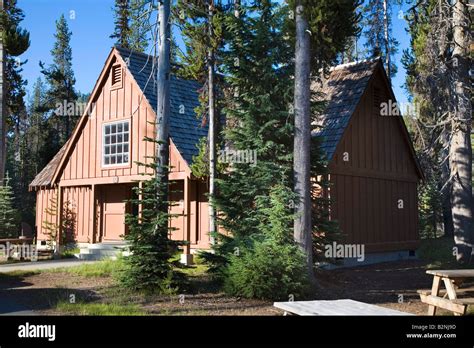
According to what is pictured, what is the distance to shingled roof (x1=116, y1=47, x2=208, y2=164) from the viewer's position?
54.9 ft

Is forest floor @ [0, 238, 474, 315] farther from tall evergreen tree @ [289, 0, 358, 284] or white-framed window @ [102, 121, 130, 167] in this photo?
white-framed window @ [102, 121, 130, 167]

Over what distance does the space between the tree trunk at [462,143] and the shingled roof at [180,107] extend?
26.5 ft

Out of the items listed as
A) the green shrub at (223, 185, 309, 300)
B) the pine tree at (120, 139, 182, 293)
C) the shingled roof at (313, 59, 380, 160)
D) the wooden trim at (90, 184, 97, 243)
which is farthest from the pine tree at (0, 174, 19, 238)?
the green shrub at (223, 185, 309, 300)

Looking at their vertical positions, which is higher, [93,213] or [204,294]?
[93,213]

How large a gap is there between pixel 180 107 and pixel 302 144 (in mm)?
8690

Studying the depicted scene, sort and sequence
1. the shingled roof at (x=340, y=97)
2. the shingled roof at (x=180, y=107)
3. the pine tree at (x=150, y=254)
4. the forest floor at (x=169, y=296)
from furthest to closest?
the shingled roof at (x=180, y=107)
the shingled roof at (x=340, y=97)
the pine tree at (x=150, y=254)
the forest floor at (x=169, y=296)

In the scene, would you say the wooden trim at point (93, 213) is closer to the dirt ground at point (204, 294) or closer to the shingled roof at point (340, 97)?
the dirt ground at point (204, 294)

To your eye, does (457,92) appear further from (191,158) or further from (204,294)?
(204,294)

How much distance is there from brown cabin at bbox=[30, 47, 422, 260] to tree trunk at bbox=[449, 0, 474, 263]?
3.06 metres

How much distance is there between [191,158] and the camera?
1627 centimetres

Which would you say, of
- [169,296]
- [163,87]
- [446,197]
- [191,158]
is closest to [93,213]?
[191,158]

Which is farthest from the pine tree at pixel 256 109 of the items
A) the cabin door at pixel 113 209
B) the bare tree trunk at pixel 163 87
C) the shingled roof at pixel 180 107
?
the cabin door at pixel 113 209

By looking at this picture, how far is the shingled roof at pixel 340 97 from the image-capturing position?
15419 millimetres
